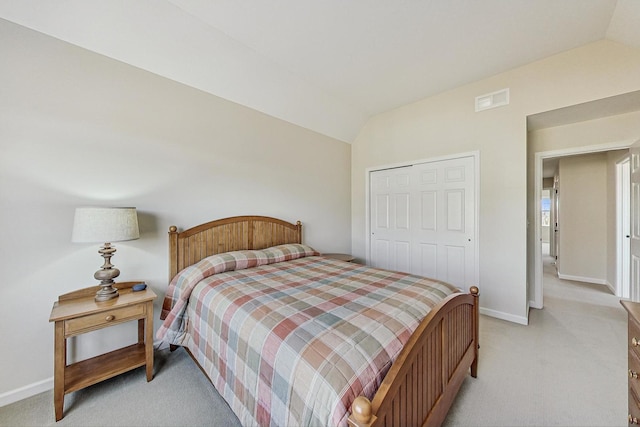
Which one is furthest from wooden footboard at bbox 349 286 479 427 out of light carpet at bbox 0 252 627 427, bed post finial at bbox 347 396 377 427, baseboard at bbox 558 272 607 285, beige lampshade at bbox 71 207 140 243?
baseboard at bbox 558 272 607 285

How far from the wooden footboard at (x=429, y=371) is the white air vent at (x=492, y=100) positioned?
2.32 metres

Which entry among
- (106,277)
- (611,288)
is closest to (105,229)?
(106,277)

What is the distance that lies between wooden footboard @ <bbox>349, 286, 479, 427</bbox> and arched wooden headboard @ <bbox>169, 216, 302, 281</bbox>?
83.7 inches

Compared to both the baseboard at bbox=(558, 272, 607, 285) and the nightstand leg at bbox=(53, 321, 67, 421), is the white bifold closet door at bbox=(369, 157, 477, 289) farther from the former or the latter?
the nightstand leg at bbox=(53, 321, 67, 421)

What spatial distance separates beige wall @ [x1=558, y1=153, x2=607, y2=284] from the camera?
4055 mm

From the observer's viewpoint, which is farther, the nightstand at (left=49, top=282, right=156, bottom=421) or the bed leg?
the bed leg

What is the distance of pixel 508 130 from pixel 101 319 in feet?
13.6

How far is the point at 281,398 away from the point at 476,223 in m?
2.96

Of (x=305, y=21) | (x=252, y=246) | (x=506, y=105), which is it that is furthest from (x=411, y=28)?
(x=252, y=246)

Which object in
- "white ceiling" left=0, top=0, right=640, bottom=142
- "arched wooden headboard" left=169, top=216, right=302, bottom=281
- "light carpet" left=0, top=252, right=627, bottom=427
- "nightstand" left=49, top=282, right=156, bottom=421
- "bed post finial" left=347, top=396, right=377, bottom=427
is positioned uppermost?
"white ceiling" left=0, top=0, right=640, bottom=142

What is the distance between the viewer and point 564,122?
9.35ft

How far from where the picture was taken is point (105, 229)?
1.65 meters

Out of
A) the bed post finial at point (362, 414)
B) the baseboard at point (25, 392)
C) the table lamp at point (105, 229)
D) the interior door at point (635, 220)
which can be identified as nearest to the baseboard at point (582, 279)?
the interior door at point (635, 220)

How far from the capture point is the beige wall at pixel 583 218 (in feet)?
13.3
